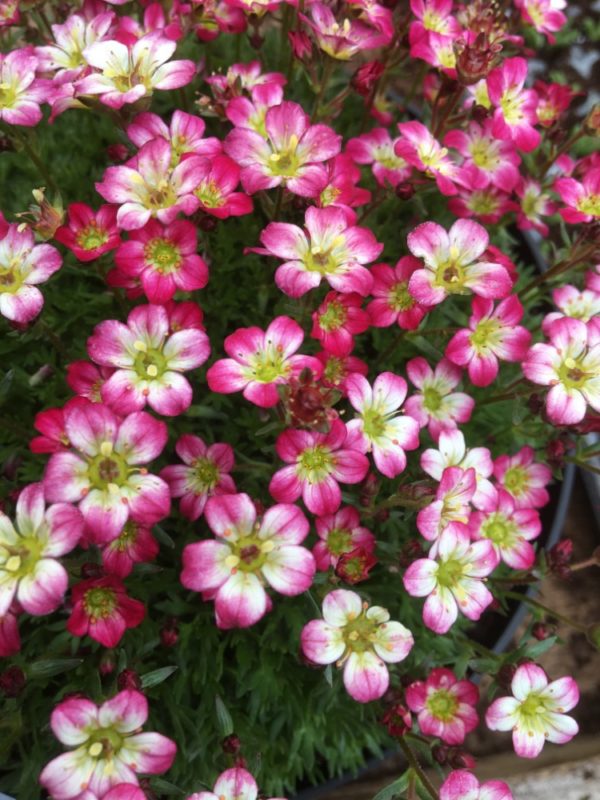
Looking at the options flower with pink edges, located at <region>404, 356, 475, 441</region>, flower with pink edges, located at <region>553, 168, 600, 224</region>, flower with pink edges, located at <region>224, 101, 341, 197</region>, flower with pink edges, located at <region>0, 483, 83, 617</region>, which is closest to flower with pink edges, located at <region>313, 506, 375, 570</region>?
flower with pink edges, located at <region>404, 356, 475, 441</region>

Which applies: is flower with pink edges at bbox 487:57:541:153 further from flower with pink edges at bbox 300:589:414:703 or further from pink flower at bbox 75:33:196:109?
flower with pink edges at bbox 300:589:414:703

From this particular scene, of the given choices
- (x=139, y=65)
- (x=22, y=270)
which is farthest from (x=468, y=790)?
(x=139, y=65)

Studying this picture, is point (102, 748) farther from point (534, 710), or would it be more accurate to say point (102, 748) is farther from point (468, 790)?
point (534, 710)

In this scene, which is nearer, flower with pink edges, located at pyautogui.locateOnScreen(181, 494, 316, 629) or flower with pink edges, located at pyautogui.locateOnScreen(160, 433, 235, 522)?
flower with pink edges, located at pyautogui.locateOnScreen(181, 494, 316, 629)

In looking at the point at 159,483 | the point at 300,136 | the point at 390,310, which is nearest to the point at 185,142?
the point at 300,136

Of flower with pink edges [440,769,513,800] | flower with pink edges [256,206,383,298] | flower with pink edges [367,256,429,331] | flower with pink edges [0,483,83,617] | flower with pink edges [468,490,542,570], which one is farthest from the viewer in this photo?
flower with pink edges [468,490,542,570]

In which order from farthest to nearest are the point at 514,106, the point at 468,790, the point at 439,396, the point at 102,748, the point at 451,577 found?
the point at 514,106 < the point at 439,396 < the point at 451,577 < the point at 468,790 < the point at 102,748
